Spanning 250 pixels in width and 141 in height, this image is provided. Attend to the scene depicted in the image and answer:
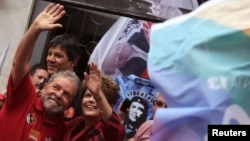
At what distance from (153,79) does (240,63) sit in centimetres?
39

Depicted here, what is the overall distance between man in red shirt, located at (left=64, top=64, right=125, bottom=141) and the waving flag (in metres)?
1.14

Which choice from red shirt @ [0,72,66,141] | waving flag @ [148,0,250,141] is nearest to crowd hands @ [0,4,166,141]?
red shirt @ [0,72,66,141]

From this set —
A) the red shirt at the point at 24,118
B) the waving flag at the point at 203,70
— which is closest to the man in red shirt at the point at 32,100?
the red shirt at the point at 24,118

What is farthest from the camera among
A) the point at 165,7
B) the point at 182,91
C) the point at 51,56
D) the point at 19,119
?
the point at 51,56

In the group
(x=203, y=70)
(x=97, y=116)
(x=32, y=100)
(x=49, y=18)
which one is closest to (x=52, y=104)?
(x=32, y=100)

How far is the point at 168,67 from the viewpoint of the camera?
6.59 ft

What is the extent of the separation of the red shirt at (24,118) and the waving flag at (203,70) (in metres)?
1.35

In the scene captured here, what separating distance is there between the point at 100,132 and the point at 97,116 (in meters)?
0.12

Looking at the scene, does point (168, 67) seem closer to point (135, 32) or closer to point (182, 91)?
point (182, 91)

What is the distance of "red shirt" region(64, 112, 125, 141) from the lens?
3.22 meters

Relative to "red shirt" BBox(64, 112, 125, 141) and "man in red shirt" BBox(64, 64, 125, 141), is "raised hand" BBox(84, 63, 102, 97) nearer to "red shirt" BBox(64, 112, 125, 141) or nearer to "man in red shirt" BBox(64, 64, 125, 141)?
"man in red shirt" BBox(64, 64, 125, 141)

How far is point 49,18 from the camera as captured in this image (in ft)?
10.2

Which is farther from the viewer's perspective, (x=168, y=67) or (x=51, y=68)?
(x=51, y=68)

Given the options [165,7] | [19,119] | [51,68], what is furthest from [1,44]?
[165,7]
